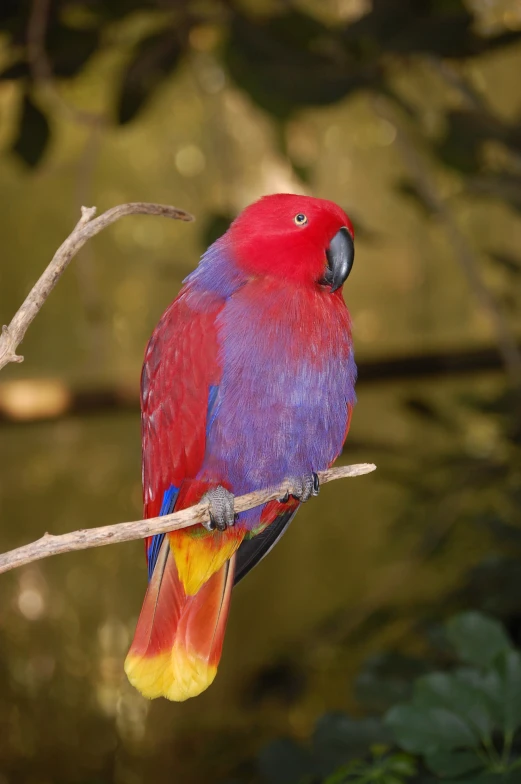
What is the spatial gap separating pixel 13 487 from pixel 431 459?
99 cm

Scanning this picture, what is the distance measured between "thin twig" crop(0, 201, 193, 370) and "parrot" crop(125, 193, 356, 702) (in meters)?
0.07

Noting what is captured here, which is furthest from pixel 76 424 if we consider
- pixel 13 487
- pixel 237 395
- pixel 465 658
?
pixel 237 395

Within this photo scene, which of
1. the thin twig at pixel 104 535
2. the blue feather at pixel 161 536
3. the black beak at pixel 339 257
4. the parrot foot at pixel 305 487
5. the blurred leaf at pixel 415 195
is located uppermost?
the black beak at pixel 339 257

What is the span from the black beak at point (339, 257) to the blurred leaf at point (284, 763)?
54 centimetres

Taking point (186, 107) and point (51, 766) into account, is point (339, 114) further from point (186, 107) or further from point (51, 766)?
point (51, 766)

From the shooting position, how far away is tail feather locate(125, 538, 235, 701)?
406 mm

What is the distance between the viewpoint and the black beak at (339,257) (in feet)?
1.37

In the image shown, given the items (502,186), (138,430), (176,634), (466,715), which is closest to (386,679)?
(466,715)

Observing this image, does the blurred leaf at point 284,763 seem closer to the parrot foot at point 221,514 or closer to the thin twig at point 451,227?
the parrot foot at point 221,514

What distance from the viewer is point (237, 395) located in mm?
449

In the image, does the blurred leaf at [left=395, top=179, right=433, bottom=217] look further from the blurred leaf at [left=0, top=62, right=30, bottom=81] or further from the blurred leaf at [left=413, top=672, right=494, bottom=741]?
the blurred leaf at [left=413, top=672, right=494, bottom=741]

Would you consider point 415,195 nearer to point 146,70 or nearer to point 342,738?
point 146,70

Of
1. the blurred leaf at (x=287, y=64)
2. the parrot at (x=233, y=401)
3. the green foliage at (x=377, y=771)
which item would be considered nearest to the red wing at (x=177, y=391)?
the parrot at (x=233, y=401)

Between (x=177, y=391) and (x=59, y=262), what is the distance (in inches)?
4.4
